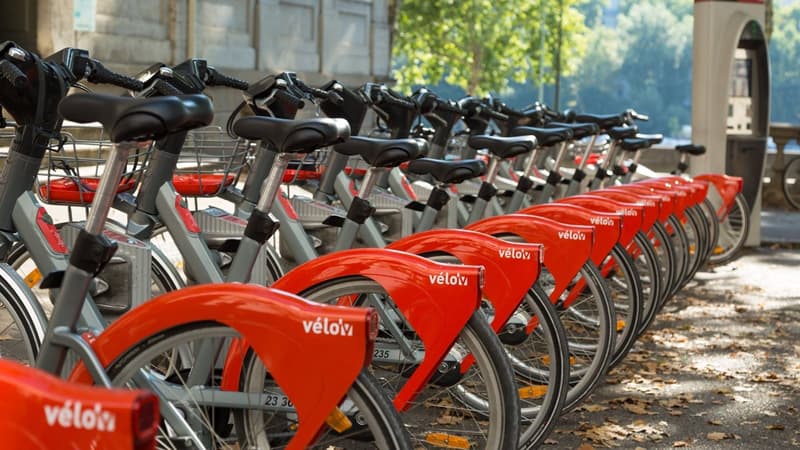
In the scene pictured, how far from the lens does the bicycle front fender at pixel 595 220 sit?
4.86 m

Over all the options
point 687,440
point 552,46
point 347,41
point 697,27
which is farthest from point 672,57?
point 687,440

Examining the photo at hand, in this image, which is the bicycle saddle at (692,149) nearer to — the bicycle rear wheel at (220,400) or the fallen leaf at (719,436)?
the fallen leaf at (719,436)

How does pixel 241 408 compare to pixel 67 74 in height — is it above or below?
below

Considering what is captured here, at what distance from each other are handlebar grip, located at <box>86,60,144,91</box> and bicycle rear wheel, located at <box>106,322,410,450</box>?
1006mm

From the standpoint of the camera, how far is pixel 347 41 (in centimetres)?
1836

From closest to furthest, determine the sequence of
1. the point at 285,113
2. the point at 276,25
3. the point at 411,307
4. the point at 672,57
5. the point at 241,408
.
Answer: the point at 241,408, the point at 411,307, the point at 285,113, the point at 276,25, the point at 672,57

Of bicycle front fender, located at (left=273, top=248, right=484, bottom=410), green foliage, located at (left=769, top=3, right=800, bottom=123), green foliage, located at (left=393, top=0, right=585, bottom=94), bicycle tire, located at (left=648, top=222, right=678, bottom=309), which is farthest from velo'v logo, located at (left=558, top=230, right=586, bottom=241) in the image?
green foliage, located at (left=769, top=3, right=800, bottom=123)

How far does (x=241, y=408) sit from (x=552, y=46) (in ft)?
151

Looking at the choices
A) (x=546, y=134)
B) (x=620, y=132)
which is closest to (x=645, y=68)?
(x=620, y=132)

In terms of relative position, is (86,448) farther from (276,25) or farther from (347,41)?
(347,41)

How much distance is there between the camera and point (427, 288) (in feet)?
10.3

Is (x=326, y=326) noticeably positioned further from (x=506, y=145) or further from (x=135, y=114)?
(x=506, y=145)

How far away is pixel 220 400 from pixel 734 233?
27.3 feet

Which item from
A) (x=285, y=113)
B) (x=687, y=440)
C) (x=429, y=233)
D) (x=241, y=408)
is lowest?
(x=687, y=440)
